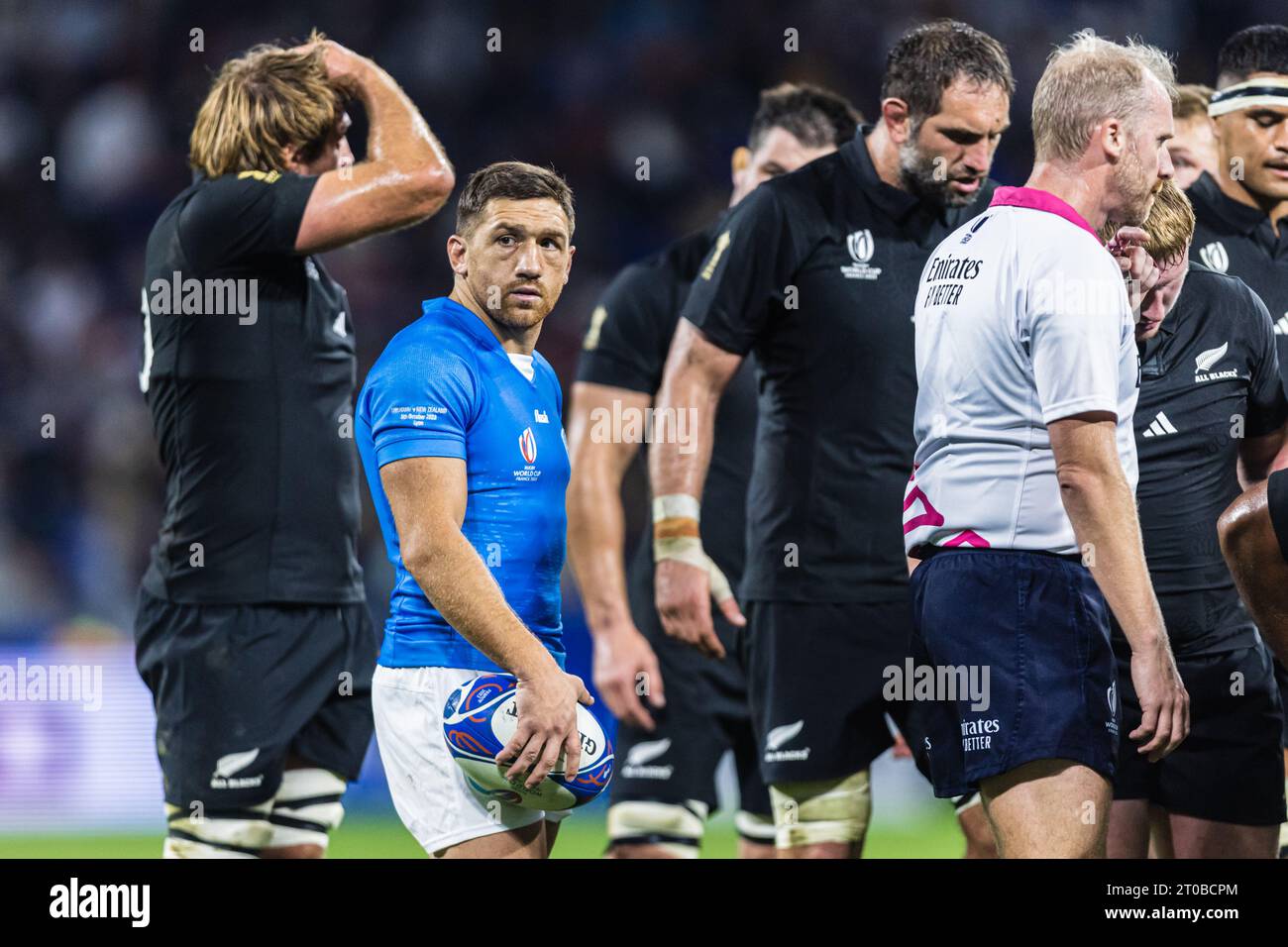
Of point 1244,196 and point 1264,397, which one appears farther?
point 1244,196

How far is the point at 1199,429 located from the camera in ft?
13.9

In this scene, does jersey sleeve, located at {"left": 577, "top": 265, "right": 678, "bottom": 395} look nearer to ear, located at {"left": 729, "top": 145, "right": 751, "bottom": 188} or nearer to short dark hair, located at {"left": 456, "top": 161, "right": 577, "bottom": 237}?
ear, located at {"left": 729, "top": 145, "right": 751, "bottom": 188}

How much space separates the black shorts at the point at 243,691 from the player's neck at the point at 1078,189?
2.18 metres

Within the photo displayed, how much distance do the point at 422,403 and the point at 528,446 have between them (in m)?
0.26

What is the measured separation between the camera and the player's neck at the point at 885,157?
457 cm

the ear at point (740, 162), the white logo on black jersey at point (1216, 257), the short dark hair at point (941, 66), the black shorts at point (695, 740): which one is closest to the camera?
the short dark hair at point (941, 66)

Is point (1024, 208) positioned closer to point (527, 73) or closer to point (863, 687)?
point (863, 687)

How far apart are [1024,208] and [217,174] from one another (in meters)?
2.16

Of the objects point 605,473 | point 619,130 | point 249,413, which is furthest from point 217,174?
point 619,130

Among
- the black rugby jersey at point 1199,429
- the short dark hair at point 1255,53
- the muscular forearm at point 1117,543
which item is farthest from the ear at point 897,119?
the muscular forearm at point 1117,543

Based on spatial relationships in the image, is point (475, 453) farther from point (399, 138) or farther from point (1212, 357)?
point (1212, 357)

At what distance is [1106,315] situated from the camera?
10.3 feet

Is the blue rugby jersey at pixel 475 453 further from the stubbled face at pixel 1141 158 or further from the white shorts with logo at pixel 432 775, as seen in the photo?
the stubbled face at pixel 1141 158

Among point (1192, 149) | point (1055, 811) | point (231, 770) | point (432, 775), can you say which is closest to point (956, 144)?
point (1192, 149)
